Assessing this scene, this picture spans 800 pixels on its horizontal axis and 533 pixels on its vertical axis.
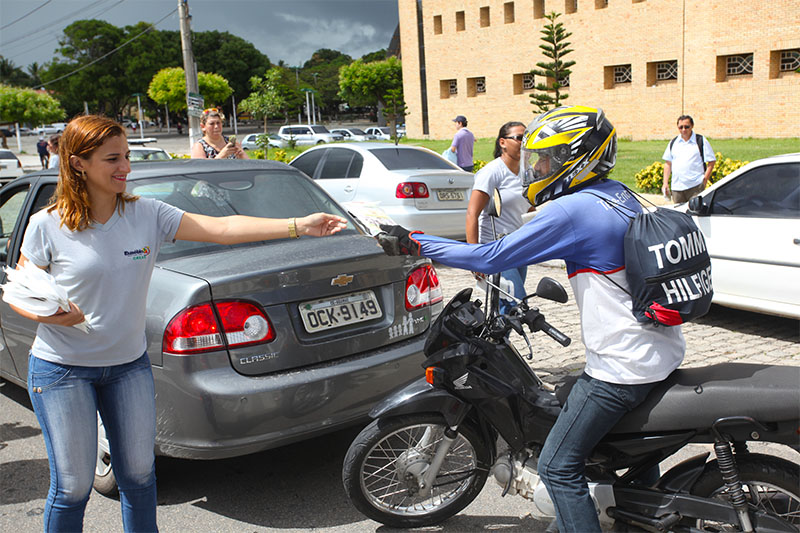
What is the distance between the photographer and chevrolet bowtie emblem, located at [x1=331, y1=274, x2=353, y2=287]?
3.67 m

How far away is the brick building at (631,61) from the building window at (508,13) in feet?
0.22

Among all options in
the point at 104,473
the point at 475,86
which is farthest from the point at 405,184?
the point at 475,86

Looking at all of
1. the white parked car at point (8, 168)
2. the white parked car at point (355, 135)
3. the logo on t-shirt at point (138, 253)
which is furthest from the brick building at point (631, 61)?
the logo on t-shirt at point (138, 253)

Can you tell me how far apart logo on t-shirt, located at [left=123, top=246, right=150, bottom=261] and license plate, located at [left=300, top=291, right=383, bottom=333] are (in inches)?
38.1

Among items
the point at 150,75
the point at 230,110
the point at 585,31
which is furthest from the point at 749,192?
the point at 230,110

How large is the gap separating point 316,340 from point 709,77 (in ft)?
117

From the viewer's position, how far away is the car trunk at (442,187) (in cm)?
982

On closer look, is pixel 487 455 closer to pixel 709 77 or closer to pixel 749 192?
pixel 749 192

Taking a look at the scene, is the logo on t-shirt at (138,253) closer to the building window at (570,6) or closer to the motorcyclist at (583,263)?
the motorcyclist at (583,263)

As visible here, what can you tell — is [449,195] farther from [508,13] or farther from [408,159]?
[508,13]

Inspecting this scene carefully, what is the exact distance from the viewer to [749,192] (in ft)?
21.7

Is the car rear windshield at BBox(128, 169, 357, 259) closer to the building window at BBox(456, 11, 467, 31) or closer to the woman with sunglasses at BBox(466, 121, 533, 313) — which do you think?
the woman with sunglasses at BBox(466, 121, 533, 313)

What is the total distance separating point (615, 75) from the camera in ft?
130

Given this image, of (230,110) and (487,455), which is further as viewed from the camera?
(230,110)
